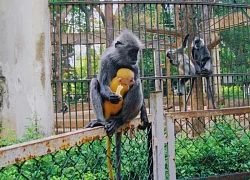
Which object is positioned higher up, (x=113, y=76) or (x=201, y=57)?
(x=201, y=57)

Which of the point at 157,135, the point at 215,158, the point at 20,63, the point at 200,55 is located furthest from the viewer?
the point at 200,55

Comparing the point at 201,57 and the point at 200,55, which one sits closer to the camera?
the point at 201,57

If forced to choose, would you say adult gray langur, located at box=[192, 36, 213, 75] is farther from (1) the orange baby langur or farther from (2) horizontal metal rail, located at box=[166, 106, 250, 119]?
(1) the orange baby langur

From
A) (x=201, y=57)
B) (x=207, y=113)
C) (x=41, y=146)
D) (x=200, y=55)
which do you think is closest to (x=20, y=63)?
(x=207, y=113)

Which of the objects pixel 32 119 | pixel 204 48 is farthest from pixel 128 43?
pixel 204 48

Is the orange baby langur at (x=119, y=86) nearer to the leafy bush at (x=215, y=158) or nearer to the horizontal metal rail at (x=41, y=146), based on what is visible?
the horizontal metal rail at (x=41, y=146)

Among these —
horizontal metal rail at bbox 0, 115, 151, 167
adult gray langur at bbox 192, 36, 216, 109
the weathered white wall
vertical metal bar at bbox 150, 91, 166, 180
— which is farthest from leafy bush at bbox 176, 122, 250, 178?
adult gray langur at bbox 192, 36, 216, 109

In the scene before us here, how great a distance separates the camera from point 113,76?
341 cm

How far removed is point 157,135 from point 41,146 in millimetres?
1431

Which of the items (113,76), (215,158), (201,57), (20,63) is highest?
(201,57)

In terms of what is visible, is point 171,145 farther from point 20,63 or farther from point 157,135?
point 20,63

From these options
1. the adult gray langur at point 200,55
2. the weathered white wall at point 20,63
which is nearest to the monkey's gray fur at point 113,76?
Answer: the weathered white wall at point 20,63

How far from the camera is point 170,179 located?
2.97m

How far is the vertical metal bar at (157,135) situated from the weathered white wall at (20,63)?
3.86 m
